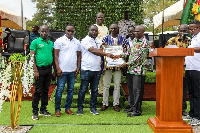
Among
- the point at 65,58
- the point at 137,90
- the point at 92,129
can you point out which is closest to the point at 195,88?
the point at 137,90

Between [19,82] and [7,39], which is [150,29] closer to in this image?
[7,39]

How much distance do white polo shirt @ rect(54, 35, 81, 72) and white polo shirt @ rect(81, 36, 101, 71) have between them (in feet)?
0.76

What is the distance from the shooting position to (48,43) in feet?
19.2

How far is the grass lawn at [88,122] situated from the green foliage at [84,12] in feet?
23.3

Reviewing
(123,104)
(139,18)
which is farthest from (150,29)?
(123,104)

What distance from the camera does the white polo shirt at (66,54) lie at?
5.99m

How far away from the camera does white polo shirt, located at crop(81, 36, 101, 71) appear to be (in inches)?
243

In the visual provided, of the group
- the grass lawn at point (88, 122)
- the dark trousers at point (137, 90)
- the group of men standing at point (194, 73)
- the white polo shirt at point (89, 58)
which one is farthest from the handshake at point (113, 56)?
the group of men standing at point (194, 73)

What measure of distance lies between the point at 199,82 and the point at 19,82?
3.19 meters

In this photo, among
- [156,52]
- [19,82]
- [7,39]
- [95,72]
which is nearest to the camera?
[156,52]

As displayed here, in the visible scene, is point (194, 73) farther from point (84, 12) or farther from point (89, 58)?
point (84, 12)

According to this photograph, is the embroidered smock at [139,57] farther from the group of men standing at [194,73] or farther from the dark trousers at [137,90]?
the group of men standing at [194,73]

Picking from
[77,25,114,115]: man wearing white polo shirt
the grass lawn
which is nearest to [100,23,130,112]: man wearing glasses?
the grass lawn

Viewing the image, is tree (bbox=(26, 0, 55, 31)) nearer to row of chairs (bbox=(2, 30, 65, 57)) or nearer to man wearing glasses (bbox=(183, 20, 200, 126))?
row of chairs (bbox=(2, 30, 65, 57))
